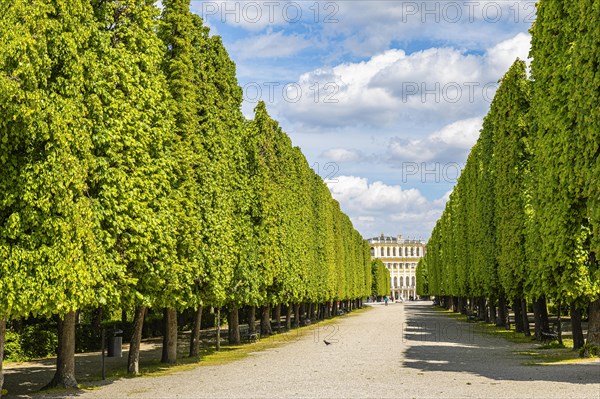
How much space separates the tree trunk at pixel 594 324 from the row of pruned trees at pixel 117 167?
14876 mm

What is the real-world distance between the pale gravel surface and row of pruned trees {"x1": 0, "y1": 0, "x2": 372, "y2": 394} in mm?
2970

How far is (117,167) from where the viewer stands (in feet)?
69.5

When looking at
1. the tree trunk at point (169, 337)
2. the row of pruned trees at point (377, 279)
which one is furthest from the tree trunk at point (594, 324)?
the row of pruned trees at point (377, 279)

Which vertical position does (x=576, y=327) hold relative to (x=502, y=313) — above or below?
above

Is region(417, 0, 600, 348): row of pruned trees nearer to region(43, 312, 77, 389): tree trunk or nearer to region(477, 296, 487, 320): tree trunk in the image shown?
region(43, 312, 77, 389): tree trunk

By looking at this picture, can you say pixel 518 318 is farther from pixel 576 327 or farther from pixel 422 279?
pixel 422 279

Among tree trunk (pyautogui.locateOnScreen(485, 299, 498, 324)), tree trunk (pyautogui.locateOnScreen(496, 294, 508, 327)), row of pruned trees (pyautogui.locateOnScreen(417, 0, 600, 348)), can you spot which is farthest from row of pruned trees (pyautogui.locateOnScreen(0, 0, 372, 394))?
tree trunk (pyautogui.locateOnScreen(485, 299, 498, 324))

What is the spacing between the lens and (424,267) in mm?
167500

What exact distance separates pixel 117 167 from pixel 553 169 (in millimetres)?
15362

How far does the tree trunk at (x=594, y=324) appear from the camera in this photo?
25953mm

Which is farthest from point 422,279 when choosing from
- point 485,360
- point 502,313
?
point 485,360

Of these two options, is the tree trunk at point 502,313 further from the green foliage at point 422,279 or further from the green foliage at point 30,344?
the green foliage at point 422,279

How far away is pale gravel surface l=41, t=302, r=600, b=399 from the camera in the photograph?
18.5 meters

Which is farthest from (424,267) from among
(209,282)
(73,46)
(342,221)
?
(73,46)
